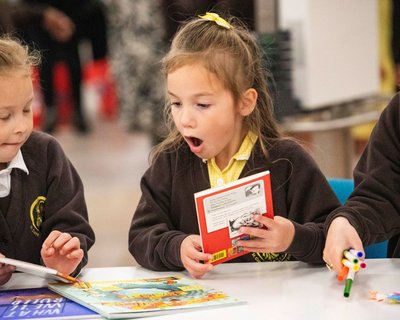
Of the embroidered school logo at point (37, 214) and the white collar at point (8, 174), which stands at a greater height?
the white collar at point (8, 174)

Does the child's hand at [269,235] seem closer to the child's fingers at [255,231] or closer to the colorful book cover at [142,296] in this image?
the child's fingers at [255,231]

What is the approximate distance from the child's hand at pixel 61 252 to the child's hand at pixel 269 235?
39 cm

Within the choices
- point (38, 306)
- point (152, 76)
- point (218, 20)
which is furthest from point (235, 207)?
point (152, 76)

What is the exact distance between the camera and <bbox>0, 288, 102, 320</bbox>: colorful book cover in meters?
1.69

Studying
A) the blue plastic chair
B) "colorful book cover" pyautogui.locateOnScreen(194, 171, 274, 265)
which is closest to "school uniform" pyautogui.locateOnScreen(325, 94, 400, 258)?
the blue plastic chair

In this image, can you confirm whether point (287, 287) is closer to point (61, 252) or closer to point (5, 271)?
point (61, 252)

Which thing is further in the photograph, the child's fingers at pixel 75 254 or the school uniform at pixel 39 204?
the school uniform at pixel 39 204

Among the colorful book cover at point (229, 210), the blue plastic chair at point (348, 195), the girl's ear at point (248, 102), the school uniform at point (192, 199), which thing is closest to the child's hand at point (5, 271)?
the school uniform at point (192, 199)

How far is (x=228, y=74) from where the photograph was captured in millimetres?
2129

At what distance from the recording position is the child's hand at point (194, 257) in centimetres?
190

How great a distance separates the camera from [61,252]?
1.97 m

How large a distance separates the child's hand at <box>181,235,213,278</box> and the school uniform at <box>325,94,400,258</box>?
32cm

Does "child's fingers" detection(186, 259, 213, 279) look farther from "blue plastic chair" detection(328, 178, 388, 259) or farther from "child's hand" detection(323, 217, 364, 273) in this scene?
"blue plastic chair" detection(328, 178, 388, 259)

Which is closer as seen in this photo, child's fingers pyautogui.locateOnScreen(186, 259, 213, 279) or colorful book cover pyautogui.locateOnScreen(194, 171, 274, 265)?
colorful book cover pyautogui.locateOnScreen(194, 171, 274, 265)
